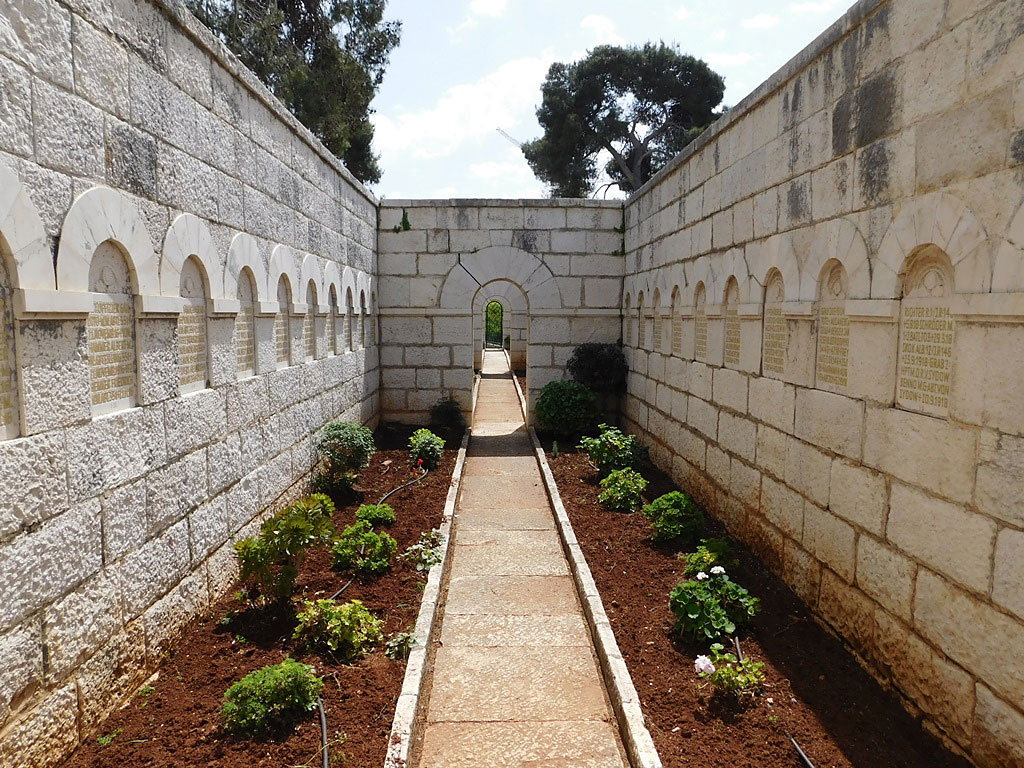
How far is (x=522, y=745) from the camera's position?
12.8 feet

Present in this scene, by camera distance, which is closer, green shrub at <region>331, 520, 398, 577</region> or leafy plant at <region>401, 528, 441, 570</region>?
green shrub at <region>331, 520, 398, 577</region>

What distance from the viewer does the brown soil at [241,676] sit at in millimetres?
3578

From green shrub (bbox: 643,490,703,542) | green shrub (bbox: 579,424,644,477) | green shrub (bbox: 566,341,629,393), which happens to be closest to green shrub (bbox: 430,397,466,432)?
green shrub (bbox: 566,341,629,393)

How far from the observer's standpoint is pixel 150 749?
359 cm

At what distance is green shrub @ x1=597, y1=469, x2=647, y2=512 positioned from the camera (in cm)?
815

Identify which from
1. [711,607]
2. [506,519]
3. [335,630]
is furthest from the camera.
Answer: [506,519]

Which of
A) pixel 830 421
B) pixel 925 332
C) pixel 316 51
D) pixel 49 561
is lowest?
pixel 49 561

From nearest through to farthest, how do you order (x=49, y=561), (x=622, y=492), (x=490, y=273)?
(x=49, y=561), (x=622, y=492), (x=490, y=273)

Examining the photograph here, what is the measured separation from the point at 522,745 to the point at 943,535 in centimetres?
254

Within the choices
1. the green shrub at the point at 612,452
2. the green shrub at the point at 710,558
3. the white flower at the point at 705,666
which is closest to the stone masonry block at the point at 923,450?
the white flower at the point at 705,666

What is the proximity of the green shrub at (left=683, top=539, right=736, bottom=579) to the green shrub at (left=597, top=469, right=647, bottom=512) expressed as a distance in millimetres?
1904

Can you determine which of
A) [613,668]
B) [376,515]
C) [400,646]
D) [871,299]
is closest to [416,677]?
[400,646]

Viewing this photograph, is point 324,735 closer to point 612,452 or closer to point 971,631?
point 971,631

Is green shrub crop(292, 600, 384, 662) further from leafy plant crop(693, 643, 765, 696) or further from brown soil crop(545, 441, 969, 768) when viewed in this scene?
leafy plant crop(693, 643, 765, 696)
